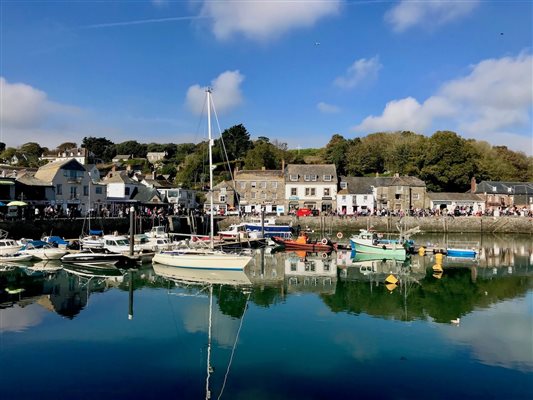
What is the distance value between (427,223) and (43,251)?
52993 mm

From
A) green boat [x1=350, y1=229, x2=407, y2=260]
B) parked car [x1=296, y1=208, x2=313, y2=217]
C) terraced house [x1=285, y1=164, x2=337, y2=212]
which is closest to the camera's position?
green boat [x1=350, y1=229, x2=407, y2=260]

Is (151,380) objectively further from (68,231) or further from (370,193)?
(370,193)

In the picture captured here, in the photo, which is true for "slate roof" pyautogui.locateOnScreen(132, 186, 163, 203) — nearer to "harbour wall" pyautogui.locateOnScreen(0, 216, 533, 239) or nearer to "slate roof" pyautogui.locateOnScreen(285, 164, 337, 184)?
"harbour wall" pyautogui.locateOnScreen(0, 216, 533, 239)

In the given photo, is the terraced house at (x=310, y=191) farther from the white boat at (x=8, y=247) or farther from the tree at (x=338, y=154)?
the white boat at (x=8, y=247)

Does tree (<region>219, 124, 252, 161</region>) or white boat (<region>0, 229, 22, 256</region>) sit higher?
tree (<region>219, 124, 252, 161</region>)

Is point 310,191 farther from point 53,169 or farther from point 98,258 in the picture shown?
point 98,258

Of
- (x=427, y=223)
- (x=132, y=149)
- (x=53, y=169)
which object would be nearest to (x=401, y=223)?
(x=427, y=223)

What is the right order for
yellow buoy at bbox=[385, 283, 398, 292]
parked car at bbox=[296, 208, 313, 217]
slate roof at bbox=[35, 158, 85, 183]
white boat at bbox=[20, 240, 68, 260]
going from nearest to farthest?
yellow buoy at bbox=[385, 283, 398, 292]
white boat at bbox=[20, 240, 68, 260]
slate roof at bbox=[35, 158, 85, 183]
parked car at bbox=[296, 208, 313, 217]

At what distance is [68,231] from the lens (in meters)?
49.2

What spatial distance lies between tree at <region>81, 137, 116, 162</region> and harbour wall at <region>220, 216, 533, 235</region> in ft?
290

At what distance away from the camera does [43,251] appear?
36.4 m

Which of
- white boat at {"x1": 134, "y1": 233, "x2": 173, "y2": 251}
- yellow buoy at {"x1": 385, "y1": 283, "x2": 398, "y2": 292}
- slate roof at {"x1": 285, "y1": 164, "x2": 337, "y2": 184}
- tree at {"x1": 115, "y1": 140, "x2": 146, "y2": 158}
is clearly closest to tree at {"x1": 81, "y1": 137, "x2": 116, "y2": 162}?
tree at {"x1": 115, "y1": 140, "x2": 146, "y2": 158}

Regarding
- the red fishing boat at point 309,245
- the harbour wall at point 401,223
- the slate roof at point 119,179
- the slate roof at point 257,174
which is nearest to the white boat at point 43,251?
the red fishing boat at point 309,245

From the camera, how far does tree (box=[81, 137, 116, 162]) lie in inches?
5561
